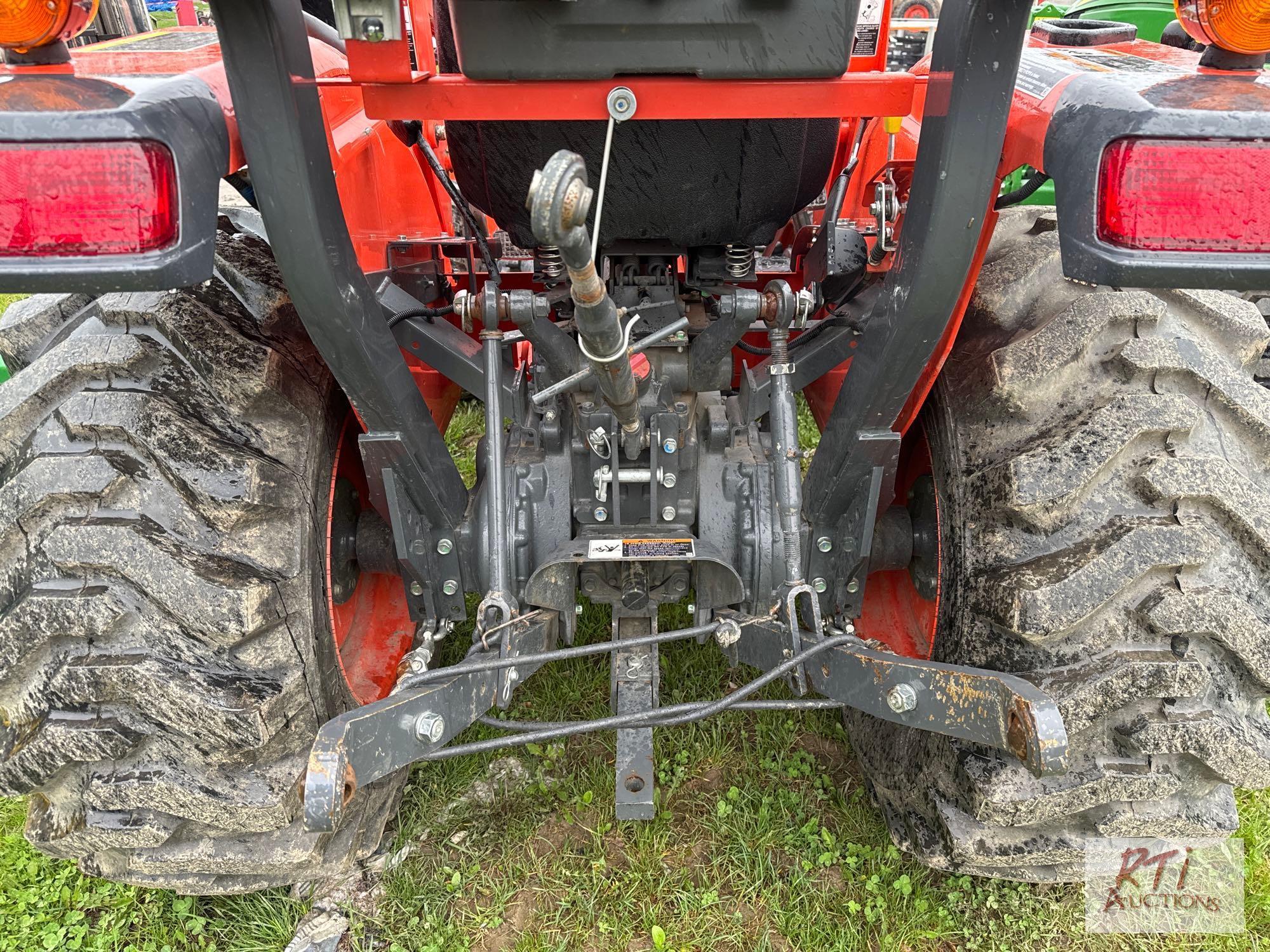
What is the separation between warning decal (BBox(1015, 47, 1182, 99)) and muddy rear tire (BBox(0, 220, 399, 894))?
147 cm

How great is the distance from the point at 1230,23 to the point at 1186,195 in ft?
0.81

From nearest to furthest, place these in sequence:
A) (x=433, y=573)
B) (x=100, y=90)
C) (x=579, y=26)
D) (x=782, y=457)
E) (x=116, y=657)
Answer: (x=100, y=90), (x=579, y=26), (x=116, y=657), (x=782, y=457), (x=433, y=573)

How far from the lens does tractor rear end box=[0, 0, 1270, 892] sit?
119cm

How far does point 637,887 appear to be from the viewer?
2.16 meters

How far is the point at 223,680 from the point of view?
5.10 ft

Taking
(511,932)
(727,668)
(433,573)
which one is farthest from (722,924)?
(433,573)

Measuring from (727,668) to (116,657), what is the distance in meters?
1.81

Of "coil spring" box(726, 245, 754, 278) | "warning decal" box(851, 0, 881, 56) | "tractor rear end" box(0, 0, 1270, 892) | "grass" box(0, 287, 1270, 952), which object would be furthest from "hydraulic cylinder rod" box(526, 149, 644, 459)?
"grass" box(0, 287, 1270, 952)

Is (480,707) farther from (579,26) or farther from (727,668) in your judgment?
(727,668)

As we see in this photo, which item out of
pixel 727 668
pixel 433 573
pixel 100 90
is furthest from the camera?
pixel 727 668

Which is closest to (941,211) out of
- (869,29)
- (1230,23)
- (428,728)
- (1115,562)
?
(1230,23)

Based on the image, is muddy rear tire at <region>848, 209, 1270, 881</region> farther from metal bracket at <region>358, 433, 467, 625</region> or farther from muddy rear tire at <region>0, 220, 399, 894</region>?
muddy rear tire at <region>0, 220, 399, 894</region>

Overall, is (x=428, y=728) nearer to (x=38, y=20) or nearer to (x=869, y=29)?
(x=38, y=20)

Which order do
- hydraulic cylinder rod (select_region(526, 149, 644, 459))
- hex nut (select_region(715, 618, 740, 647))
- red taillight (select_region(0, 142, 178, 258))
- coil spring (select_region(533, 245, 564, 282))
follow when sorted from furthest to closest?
coil spring (select_region(533, 245, 564, 282)) → hex nut (select_region(715, 618, 740, 647)) → red taillight (select_region(0, 142, 178, 258)) → hydraulic cylinder rod (select_region(526, 149, 644, 459))
